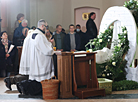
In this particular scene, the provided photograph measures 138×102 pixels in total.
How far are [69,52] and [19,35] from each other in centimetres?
522

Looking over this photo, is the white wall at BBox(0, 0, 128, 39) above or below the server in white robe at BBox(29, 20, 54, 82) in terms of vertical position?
above

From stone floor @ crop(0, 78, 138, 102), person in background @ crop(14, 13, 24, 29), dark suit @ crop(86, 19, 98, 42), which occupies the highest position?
person in background @ crop(14, 13, 24, 29)

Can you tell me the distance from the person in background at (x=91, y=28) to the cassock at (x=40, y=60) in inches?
201

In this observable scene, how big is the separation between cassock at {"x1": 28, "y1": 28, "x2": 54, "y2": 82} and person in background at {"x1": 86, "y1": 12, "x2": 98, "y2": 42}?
5.11 meters

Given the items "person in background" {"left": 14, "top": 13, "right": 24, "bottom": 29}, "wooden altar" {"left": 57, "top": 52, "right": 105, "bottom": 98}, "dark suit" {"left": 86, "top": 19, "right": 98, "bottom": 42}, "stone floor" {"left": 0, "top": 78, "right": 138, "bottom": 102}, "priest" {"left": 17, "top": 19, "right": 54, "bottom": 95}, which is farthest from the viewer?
"dark suit" {"left": 86, "top": 19, "right": 98, "bottom": 42}

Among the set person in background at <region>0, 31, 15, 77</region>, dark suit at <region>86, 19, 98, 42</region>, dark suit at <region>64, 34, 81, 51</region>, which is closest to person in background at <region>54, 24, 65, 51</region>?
dark suit at <region>64, 34, 81, 51</region>

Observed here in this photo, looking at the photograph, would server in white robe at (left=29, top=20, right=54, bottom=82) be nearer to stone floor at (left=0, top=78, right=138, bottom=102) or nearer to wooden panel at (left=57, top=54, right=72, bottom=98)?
wooden panel at (left=57, top=54, right=72, bottom=98)

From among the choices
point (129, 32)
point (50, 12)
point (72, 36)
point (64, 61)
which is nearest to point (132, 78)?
point (129, 32)

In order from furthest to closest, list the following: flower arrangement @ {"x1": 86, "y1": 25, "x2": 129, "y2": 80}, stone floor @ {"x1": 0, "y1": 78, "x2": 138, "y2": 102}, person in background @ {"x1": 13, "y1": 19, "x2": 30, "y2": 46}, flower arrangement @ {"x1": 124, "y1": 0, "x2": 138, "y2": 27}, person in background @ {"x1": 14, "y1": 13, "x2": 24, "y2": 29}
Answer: person in background @ {"x1": 14, "y1": 13, "x2": 24, "y2": 29}
person in background @ {"x1": 13, "y1": 19, "x2": 30, "y2": 46}
flower arrangement @ {"x1": 124, "y1": 0, "x2": 138, "y2": 27}
flower arrangement @ {"x1": 86, "y1": 25, "x2": 129, "y2": 80}
stone floor @ {"x1": 0, "y1": 78, "x2": 138, "y2": 102}

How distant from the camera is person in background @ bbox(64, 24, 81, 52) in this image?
10.8 metres

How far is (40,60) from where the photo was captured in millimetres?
5945

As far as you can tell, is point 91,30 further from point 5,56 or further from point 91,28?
point 5,56

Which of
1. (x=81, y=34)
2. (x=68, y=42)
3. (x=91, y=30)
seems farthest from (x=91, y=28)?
(x=68, y=42)

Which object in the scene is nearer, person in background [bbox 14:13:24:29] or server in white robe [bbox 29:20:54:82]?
server in white robe [bbox 29:20:54:82]
